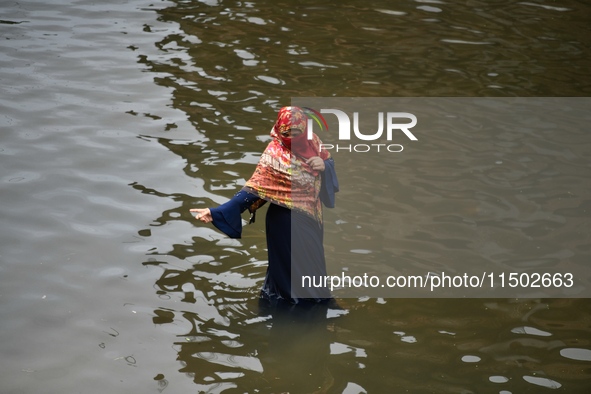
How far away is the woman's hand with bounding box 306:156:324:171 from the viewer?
6.59m

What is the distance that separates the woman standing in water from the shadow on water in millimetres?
398

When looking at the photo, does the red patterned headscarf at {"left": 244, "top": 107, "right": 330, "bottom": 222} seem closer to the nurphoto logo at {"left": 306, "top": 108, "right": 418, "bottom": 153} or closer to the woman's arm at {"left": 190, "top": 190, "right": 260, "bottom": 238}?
the woman's arm at {"left": 190, "top": 190, "right": 260, "bottom": 238}

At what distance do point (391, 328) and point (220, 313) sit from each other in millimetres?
1521

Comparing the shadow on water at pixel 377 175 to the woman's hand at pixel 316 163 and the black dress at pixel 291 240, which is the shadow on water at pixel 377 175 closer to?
the black dress at pixel 291 240

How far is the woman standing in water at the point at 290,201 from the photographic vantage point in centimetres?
663

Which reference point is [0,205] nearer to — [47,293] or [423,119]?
[47,293]

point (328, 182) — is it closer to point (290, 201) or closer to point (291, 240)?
point (290, 201)

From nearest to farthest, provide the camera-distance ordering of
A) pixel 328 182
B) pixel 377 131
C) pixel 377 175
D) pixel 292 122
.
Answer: pixel 292 122, pixel 328 182, pixel 377 175, pixel 377 131

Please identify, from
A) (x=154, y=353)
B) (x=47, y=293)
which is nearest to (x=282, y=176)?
(x=154, y=353)

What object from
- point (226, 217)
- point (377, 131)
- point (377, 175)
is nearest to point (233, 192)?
point (377, 175)

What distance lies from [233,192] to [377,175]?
1.80 metres

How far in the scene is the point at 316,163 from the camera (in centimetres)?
660

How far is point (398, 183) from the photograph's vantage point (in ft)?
30.9

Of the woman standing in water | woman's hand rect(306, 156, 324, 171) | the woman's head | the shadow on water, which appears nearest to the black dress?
the woman standing in water
